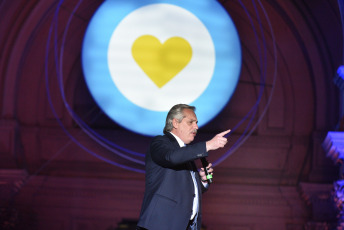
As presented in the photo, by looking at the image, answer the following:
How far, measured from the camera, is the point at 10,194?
437 centimetres

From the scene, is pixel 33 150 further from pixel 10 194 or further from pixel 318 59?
pixel 318 59

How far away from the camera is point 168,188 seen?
2.01 m

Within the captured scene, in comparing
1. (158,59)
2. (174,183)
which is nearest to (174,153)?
(174,183)

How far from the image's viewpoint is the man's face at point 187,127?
2117 mm

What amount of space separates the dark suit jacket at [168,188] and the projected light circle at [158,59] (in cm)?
231

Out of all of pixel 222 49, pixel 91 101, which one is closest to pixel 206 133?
pixel 222 49

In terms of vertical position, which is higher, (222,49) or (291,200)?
(222,49)

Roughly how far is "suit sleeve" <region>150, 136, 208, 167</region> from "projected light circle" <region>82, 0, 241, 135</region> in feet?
7.71

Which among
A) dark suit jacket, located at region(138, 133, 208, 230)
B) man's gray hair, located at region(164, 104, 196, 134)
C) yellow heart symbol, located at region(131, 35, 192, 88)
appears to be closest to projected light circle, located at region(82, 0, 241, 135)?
yellow heart symbol, located at region(131, 35, 192, 88)

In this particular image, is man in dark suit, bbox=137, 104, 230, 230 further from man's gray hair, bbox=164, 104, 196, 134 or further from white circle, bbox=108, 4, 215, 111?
white circle, bbox=108, 4, 215, 111

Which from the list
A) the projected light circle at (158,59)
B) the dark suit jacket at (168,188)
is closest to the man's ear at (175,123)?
the dark suit jacket at (168,188)

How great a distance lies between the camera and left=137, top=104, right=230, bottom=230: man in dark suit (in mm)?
1927

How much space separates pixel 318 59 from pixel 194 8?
1.27 metres

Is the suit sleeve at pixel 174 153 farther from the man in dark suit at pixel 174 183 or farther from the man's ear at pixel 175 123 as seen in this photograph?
the man's ear at pixel 175 123
